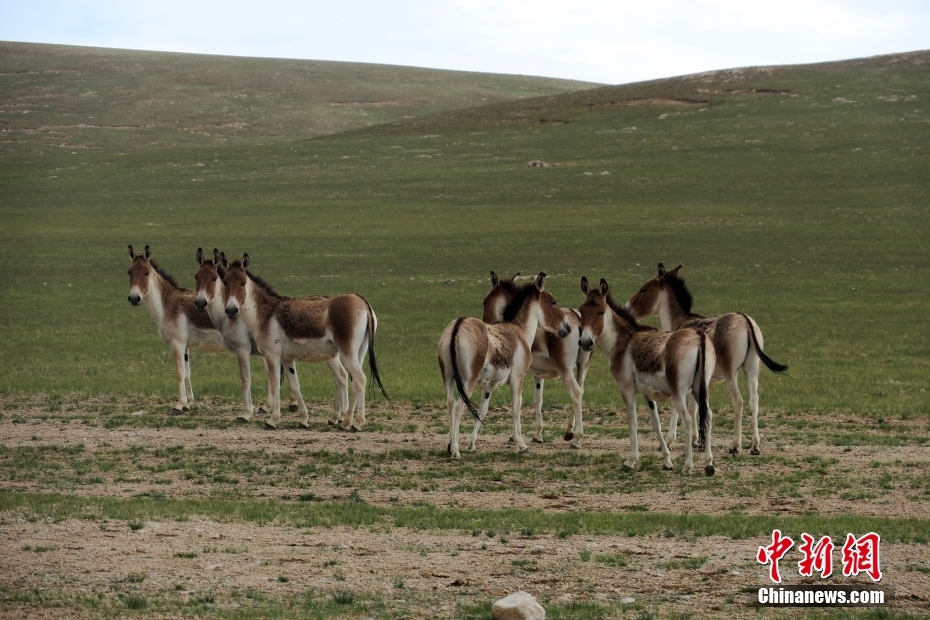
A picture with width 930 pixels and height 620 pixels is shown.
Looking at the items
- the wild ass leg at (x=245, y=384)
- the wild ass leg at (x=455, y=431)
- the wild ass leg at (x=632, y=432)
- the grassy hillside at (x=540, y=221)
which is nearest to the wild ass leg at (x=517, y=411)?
the wild ass leg at (x=455, y=431)

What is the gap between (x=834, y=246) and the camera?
4384cm

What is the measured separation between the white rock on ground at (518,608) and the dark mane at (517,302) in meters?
8.35

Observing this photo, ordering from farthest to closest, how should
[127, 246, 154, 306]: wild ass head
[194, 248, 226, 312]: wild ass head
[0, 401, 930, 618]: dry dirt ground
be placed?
[127, 246, 154, 306]: wild ass head < [194, 248, 226, 312]: wild ass head < [0, 401, 930, 618]: dry dirt ground

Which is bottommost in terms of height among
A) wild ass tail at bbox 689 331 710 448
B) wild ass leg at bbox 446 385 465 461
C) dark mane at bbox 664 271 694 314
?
wild ass leg at bbox 446 385 465 461

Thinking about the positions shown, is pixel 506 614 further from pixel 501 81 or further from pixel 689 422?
pixel 501 81

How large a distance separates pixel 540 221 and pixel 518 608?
4449 centimetres

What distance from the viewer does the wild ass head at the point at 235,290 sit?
17672mm

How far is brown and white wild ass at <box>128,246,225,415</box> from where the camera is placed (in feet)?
64.1

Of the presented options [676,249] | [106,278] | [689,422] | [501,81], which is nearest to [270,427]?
[689,422]

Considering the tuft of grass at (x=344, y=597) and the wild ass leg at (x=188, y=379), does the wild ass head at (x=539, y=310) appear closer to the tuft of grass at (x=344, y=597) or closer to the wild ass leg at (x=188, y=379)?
the wild ass leg at (x=188, y=379)

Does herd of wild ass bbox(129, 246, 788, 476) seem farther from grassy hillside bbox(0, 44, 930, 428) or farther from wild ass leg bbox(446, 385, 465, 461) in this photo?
grassy hillside bbox(0, 44, 930, 428)

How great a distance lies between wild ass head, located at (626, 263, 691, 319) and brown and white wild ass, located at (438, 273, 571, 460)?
1.40 m

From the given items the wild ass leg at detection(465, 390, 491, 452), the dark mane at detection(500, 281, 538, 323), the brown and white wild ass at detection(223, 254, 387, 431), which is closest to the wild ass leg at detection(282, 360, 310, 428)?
the brown and white wild ass at detection(223, 254, 387, 431)

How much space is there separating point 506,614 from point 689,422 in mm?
6392
